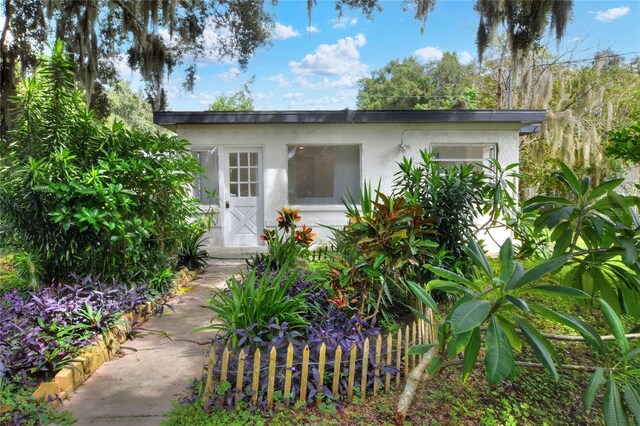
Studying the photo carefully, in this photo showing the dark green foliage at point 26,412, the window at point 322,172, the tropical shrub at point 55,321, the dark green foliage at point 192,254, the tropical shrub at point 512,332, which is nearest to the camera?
the tropical shrub at point 512,332

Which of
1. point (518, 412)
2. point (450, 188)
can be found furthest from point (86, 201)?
point (518, 412)

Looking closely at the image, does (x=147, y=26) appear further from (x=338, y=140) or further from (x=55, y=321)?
(x=55, y=321)

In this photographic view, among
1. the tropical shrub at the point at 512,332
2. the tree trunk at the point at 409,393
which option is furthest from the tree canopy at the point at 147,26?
the tropical shrub at the point at 512,332

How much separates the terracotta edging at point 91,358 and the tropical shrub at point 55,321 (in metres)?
0.07

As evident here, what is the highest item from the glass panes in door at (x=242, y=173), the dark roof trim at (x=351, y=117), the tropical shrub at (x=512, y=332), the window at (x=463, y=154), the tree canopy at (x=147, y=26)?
the tree canopy at (x=147, y=26)

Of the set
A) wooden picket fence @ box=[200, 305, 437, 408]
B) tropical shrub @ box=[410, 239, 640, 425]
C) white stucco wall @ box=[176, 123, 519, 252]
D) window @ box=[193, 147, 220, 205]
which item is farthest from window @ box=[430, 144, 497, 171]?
tropical shrub @ box=[410, 239, 640, 425]

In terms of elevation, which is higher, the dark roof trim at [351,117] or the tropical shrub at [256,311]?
the dark roof trim at [351,117]

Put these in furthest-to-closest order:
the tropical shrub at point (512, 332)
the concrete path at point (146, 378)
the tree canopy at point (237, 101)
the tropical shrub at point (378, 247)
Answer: the tree canopy at point (237, 101), the tropical shrub at point (378, 247), the concrete path at point (146, 378), the tropical shrub at point (512, 332)

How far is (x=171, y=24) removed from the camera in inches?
359

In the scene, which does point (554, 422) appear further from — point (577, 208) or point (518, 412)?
point (577, 208)

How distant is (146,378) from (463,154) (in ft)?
25.5

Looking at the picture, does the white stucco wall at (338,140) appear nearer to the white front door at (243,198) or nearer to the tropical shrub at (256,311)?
the white front door at (243,198)

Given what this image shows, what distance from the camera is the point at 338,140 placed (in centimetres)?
853

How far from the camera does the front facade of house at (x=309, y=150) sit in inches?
318
